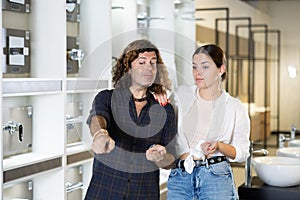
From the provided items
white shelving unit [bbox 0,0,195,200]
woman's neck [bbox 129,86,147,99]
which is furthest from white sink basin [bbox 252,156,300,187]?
woman's neck [bbox 129,86,147,99]

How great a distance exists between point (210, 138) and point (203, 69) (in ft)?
0.93

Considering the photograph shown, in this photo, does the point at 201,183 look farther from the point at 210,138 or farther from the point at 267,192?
the point at 267,192

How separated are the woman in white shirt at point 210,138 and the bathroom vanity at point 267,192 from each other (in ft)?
2.65

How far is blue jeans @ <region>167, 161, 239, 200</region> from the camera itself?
2.27 metres

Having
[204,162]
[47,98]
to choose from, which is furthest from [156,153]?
[47,98]

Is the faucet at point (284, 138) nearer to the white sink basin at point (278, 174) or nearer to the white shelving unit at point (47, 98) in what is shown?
the white sink basin at point (278, 174)

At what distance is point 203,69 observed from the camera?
2.22 metres

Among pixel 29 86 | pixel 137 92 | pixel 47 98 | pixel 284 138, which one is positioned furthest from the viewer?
pixel 284 138

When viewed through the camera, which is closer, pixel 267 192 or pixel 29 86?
pixel 29 86

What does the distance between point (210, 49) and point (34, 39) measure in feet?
3.75

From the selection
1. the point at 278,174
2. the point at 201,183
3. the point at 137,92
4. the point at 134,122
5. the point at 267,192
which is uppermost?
the point at 137,92

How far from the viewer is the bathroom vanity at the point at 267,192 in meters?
3.05

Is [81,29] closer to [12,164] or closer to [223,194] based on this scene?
[12,164]

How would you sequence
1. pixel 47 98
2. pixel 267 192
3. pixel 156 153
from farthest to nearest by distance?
pixel 267 192, pixel 47 98, pixel 156 153
